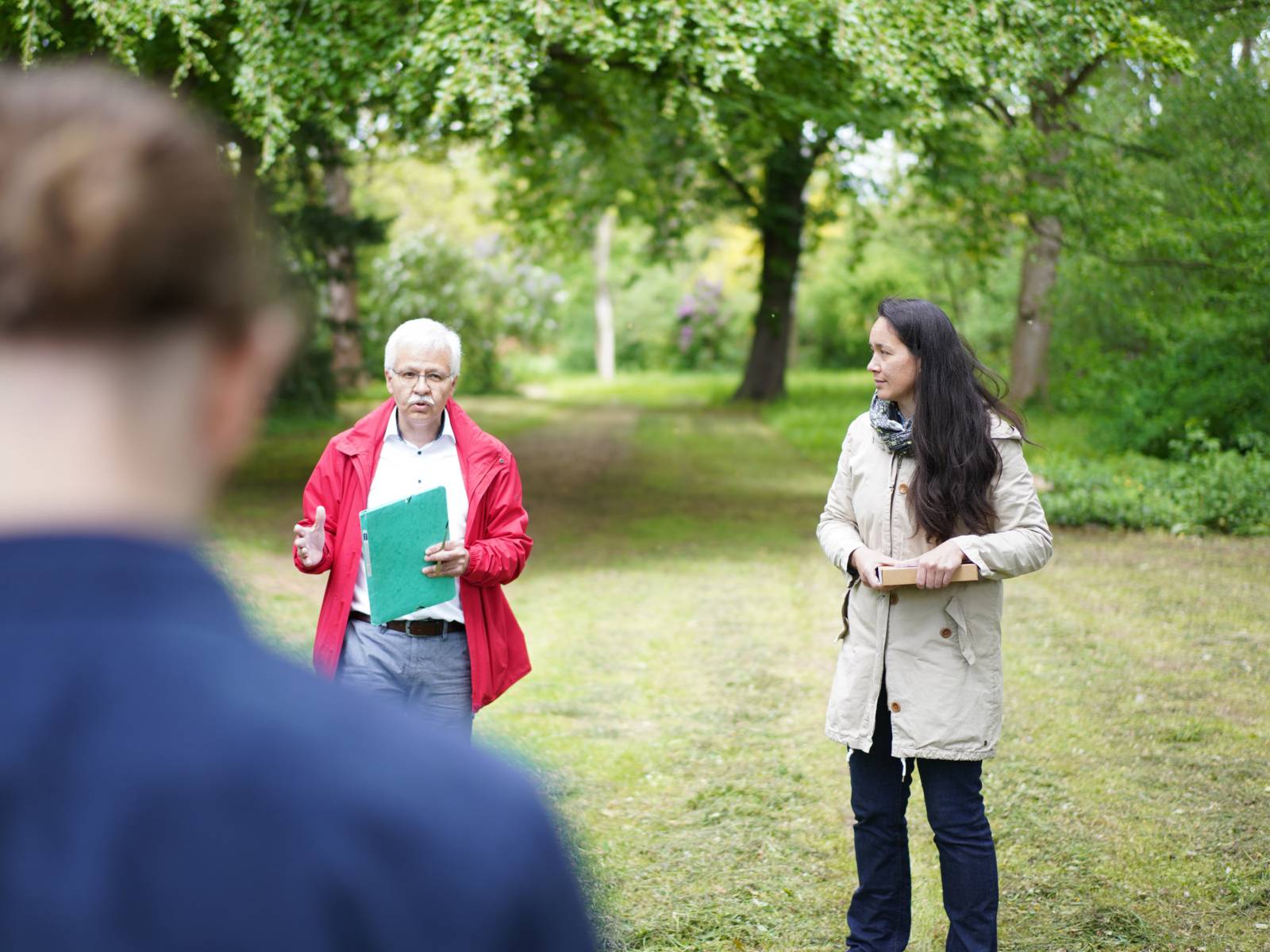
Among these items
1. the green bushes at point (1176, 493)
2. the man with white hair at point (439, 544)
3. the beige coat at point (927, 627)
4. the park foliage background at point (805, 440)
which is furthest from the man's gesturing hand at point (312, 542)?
the green bushes at point (1176, 493)

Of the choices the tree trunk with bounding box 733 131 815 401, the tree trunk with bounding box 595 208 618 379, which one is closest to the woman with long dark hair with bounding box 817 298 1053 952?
the tree trunk with bounding box 733 131 815 401

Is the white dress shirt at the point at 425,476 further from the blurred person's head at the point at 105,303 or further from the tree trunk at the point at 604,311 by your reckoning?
the tree trunk at the point at 604,311

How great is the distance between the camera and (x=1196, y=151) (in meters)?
13.5

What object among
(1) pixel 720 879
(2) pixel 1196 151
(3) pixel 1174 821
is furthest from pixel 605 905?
(2) pixel 1196 151

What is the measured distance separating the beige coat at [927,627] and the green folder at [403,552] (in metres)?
1.22

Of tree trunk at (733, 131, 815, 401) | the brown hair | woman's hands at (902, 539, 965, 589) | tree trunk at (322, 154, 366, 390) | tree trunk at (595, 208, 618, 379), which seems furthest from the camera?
tree trunk at (595, 208, 618, 379)

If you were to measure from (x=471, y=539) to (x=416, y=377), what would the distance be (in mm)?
556

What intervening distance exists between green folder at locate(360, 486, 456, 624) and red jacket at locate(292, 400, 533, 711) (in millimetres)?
143

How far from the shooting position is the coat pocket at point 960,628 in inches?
154

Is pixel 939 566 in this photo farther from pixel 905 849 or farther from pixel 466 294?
pixel 466 294

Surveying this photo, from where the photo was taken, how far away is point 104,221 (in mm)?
876

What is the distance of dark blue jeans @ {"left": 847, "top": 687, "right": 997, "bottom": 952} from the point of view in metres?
3.90

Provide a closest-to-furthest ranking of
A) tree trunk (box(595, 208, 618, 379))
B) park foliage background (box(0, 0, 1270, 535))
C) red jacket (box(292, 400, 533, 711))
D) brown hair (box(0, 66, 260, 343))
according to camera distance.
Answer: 1. brown hair (box(0, 66, 260, 343))
2. red jacket (box(292, 400, 533, 711))
3. park foliage background (box(0, 0, 1270, 535))
4. tree trunk (box(595, 208, 618, 379))

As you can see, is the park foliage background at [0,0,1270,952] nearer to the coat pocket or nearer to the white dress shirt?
the white dress shirt
